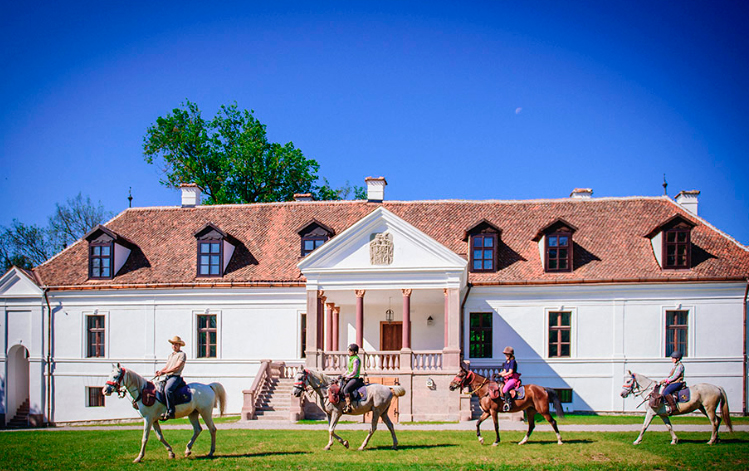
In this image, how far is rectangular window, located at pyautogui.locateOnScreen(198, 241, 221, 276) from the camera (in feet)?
97.6

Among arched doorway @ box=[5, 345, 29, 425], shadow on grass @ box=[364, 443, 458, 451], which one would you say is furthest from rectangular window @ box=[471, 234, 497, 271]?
arched doorway @ box=[5, 345, 29, 425]

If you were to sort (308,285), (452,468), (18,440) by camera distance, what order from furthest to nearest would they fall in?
→ (308,285) < (18,440) < (452,468)

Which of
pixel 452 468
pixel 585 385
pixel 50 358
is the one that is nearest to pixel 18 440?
pixel 50 358

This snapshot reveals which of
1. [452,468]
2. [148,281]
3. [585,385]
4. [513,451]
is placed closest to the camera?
[452,468]

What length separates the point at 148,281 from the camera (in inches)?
1168

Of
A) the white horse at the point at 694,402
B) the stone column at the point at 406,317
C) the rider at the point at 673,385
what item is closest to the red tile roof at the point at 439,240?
the stone column at the point at 406,317

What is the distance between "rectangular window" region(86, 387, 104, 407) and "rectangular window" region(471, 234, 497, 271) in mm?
16990

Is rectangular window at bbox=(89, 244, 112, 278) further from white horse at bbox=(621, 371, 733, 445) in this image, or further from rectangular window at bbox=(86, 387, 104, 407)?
white horse at bbox=(621, 371, 733, 445)

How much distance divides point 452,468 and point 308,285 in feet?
42.6

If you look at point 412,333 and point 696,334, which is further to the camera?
point 412,333

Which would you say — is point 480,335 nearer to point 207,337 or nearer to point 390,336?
point 390,336

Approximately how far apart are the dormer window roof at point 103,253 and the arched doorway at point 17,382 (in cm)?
481

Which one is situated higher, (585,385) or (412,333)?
(412,333)

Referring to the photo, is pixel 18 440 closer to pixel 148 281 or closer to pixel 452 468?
pixel 148 281
